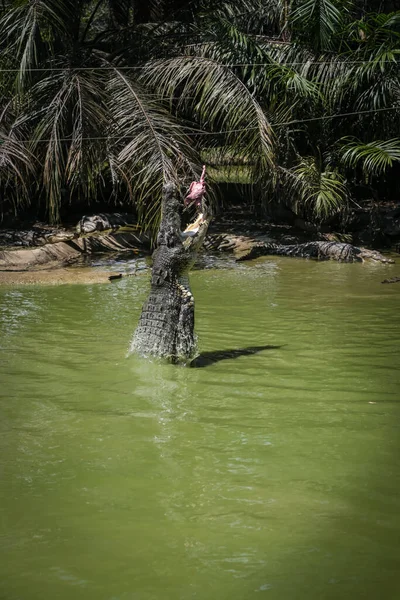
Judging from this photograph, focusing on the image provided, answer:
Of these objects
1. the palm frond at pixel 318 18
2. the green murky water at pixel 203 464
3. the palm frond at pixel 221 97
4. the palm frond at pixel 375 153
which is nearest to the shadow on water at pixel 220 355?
the green murky water at pixel 203 464

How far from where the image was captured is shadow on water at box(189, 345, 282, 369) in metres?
6.46

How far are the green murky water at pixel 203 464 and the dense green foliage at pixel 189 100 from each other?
4237mm

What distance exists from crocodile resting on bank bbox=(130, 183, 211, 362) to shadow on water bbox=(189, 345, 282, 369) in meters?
0.10

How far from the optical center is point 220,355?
6773mm

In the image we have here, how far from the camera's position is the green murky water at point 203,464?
3.24m

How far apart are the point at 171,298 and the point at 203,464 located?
2.25 metres

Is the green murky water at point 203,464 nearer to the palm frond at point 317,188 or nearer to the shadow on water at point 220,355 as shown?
the shadow on water at point 220,355

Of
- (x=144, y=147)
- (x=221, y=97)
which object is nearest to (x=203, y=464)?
(x=144, y=147)

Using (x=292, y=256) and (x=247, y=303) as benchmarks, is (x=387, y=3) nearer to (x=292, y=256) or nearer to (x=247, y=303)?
(x=292, y=256)

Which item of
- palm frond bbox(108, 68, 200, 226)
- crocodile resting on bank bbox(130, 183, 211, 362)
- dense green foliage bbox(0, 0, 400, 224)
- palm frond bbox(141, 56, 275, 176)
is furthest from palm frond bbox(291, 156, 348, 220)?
crocodile resting on bank bbox(130, 183, 211, 362)

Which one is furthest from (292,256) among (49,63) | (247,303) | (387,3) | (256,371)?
(387,3)

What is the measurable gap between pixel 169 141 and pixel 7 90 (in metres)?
3.47

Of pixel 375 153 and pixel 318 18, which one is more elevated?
pixel 318 18

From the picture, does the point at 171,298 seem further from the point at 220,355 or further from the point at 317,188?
the point at 317,188
